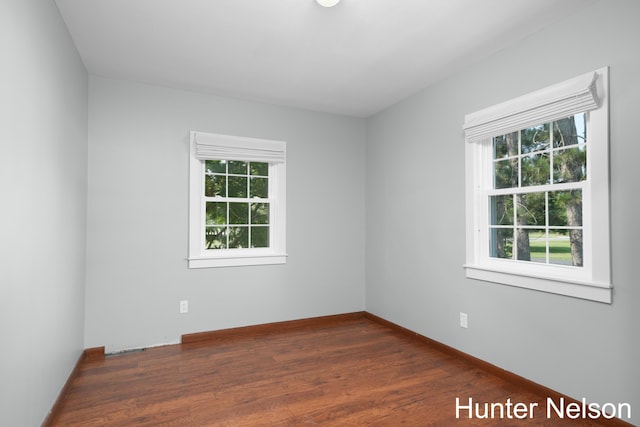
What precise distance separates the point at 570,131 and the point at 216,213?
3.27 m

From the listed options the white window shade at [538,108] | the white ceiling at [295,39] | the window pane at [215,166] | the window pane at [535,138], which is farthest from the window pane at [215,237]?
the window pane at [535,138]

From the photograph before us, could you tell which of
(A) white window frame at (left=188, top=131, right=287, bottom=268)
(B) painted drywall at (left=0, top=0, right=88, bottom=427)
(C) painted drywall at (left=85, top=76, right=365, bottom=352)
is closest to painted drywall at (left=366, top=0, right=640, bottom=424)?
(C) painted drywall at (left=85, top=76, right=365, bottom=352)

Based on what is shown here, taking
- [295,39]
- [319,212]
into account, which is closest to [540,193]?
[295,39]

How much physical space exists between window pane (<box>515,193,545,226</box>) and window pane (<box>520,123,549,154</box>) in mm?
355

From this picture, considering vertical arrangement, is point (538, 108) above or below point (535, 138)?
above

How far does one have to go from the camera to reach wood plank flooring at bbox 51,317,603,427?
2250 mm

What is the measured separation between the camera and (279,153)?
411cm

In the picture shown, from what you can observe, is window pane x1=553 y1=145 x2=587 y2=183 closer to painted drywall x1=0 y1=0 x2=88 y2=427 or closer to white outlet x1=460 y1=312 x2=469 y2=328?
Answer: white outlet x1=460 y1=312 x2=469 y2=328

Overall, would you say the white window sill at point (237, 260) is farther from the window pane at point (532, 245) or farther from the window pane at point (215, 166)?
the window pane at point (532, 245)

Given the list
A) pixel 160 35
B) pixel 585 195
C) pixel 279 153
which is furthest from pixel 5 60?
pixel 585 195

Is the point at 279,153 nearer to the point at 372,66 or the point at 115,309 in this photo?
the point at 372,66

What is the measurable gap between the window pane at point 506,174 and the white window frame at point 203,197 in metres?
2.22

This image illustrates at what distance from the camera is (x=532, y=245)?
2.79 m

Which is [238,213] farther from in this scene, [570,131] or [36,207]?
[570,131]
